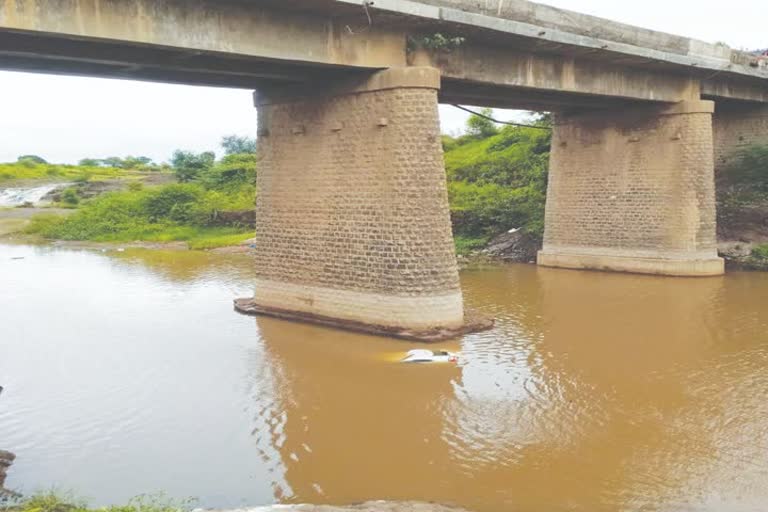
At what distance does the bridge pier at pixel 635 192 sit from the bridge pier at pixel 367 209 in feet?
31.6

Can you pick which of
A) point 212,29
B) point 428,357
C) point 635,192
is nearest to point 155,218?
point 635,192

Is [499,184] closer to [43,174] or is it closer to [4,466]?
[4,466]

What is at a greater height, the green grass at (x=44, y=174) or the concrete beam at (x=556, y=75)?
the concrete beam at (x=556, y=75)

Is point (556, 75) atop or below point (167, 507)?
atop

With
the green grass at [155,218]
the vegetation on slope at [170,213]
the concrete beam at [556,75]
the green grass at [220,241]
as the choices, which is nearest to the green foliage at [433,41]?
the concrete beam at [556,75]

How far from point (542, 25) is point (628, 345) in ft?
22.7

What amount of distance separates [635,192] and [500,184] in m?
10.2

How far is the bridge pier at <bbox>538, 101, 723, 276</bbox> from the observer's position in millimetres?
20297

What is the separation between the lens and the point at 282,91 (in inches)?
590

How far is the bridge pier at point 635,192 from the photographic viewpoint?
20.3 m

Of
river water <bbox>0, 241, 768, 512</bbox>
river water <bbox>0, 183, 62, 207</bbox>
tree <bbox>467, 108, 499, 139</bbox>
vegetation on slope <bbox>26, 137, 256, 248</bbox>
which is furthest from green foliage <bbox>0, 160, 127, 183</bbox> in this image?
river water <bbox>0, 241, 768, 512</bbox>

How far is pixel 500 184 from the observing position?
31031 mm

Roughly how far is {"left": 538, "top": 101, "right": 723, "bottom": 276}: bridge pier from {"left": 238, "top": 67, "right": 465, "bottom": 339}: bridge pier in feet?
31.6

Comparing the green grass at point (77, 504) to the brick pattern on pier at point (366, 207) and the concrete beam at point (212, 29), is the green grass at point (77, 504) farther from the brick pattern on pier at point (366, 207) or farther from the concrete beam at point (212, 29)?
the brick pattern on pier at point (366, 207)
